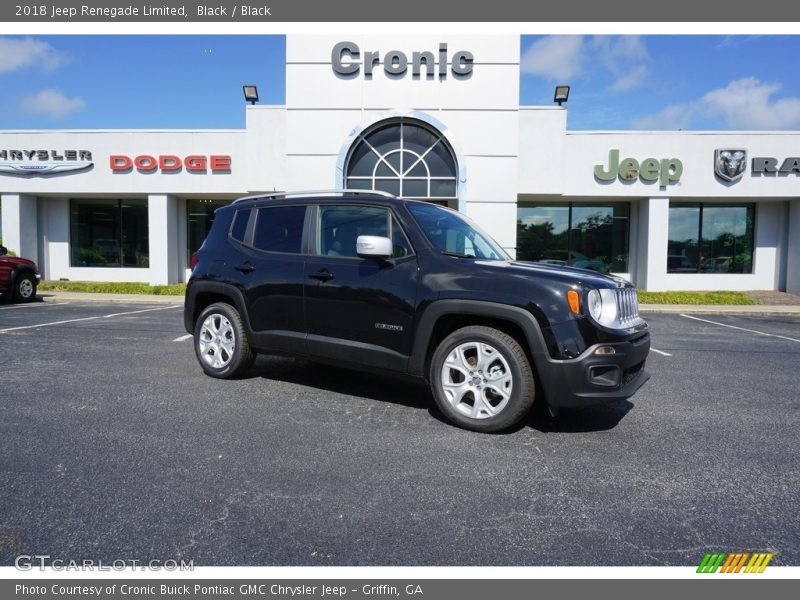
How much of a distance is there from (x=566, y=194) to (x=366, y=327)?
15.5m

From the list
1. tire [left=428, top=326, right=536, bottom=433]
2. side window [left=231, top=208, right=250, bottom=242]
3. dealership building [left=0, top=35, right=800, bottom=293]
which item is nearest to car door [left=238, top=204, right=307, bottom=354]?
side window [left=231, top=208, right=250, bottom=242]

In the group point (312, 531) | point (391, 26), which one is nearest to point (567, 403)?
point (312, 531)

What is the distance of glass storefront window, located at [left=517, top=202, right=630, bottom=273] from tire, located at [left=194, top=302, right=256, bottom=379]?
15.7m

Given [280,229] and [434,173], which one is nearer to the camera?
[280,229]

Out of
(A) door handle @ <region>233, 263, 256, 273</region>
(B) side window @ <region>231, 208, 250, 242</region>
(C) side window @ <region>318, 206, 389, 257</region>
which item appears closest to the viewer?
(C) side window @ <region>318, 206, 389, 257</region>

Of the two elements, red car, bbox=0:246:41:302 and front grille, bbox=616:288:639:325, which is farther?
red car, bbox=0:246:41:302

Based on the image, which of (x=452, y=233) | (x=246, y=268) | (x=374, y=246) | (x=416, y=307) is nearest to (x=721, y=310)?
(x=452, y=233)

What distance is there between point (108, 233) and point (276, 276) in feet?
63.0

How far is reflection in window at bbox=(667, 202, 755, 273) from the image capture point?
773 inches

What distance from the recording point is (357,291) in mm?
4562

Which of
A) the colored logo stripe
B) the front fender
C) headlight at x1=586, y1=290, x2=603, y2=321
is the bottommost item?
the colored logo stripe

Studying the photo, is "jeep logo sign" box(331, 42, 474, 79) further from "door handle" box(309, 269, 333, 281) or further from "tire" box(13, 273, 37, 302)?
"door handle" box(309, 269, 333, 281)

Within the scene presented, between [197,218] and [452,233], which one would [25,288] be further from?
[452,233]

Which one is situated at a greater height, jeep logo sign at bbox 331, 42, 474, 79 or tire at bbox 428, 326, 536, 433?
jeep logo sign at bbox 331, 42, 474, 79
